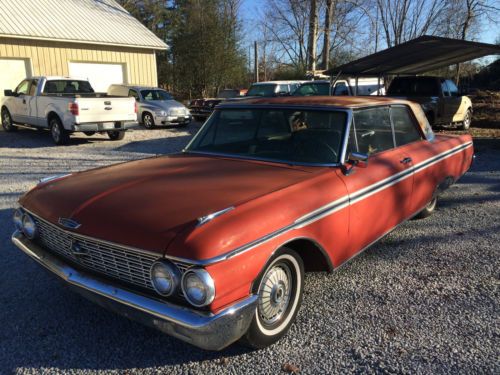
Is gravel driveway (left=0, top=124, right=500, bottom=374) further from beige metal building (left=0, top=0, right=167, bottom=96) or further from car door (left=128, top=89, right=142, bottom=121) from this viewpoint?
beige metal building (left=0, top=0, right=167, bottom=96)

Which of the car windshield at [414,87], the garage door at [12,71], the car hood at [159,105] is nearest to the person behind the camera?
the car windshield at [414,87]

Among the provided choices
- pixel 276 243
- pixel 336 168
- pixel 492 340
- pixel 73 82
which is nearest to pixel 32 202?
pixel 276 243

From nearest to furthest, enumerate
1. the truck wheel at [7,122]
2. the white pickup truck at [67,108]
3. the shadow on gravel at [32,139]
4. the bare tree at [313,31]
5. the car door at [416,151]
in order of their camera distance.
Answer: the car door at [416,151] < the white pickup truck at [67,108] < the shadow on gravel at [32,139] < the truck wheel at [7,122] < the bare tree at [313,31]

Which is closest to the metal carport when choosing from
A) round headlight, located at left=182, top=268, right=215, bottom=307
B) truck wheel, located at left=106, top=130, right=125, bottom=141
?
truck wheel, located at left=106, top=130, right=125, bottom=141

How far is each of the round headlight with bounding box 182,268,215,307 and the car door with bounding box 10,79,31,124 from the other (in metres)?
12.6

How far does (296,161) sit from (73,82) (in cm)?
1142

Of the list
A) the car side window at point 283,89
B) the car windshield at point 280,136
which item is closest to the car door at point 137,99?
the car side window at point 283,89

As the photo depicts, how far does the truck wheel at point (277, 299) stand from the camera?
109 inches

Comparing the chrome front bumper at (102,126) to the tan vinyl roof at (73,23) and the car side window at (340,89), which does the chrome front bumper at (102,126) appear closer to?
the tan vinyl roof at (73,23)

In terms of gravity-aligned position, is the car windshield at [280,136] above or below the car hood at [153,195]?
above

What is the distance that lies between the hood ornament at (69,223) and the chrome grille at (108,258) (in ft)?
0.18

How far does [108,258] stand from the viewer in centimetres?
269

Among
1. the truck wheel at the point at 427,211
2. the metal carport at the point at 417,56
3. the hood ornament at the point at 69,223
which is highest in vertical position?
the metal carport at the point at 417,56

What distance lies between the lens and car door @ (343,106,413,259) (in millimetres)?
3482
